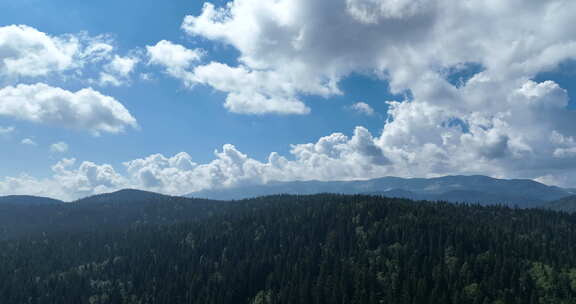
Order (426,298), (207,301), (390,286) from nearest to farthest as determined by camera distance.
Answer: (426,298)
(390,286)
(207,301)

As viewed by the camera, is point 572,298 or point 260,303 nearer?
point 572,298

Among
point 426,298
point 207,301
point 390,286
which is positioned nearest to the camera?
A: point 426,298

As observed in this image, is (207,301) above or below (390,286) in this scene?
below

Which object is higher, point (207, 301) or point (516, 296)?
point (516, 296)

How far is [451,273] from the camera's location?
185 metres

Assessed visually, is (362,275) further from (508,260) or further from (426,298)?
(508,260)

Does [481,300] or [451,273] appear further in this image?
[451,273]

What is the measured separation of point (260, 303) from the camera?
192500mm

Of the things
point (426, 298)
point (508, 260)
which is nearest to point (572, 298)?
point (508, 260)

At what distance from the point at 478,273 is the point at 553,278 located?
103 ft

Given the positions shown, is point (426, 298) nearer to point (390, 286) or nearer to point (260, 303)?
point (390, 286)

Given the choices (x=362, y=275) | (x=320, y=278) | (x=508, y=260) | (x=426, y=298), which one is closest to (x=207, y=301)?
→ (x=320, y=278)

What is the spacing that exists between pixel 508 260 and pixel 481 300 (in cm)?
4288

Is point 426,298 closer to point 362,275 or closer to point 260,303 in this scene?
point 362,275
